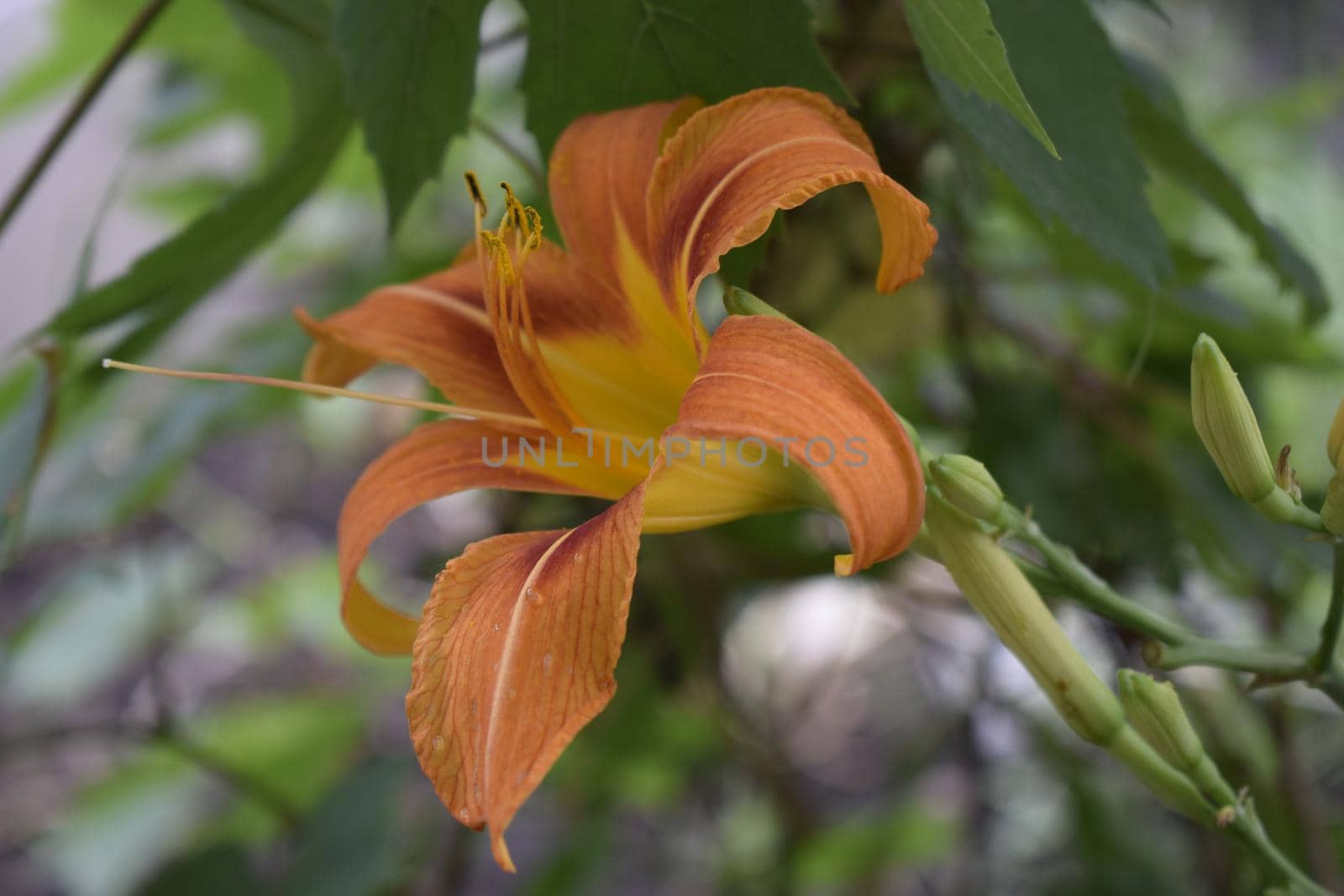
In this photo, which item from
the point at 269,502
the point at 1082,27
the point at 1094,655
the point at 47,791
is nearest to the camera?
the point at 1082,27

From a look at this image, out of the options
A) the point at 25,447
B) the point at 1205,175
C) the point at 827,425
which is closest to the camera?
the point at 827,425

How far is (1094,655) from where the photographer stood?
1135 millimetres

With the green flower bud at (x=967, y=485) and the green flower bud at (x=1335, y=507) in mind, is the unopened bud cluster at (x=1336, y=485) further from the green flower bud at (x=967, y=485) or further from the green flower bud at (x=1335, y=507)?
the green flower bud at (x=967, y=485)

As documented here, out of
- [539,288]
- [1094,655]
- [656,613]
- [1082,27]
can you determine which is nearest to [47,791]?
[656,613]

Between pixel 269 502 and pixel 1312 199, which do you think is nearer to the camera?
pixel 1312 199

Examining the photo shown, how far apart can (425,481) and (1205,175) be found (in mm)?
441

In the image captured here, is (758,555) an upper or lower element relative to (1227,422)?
lower

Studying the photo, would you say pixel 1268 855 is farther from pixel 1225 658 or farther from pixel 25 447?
pixel 25 447

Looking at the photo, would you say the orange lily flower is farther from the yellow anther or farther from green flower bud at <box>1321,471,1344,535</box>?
green flower bud at <box>1321,471,1344,535</box>

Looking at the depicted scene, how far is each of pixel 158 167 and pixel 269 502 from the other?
1.12 metres

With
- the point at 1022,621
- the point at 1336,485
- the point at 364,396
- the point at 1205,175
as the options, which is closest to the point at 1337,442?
the point at 1336,485

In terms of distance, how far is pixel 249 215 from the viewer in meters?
0.62

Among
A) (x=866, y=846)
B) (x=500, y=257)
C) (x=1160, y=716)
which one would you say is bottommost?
(x=866, y=846)

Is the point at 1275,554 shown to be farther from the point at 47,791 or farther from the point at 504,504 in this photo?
the point at 47,791
